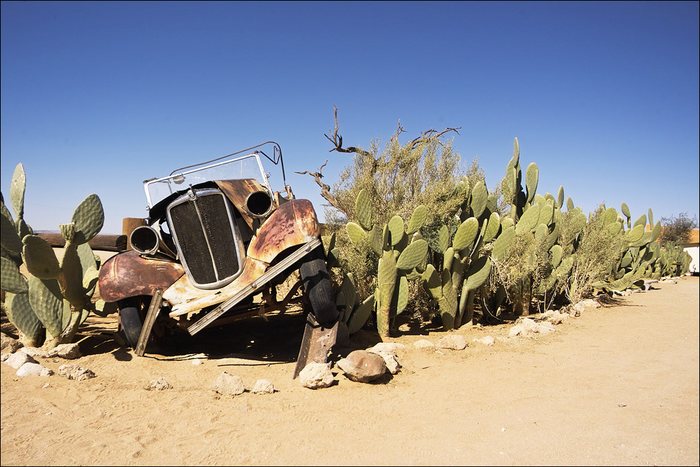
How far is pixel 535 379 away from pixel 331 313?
2.28 m

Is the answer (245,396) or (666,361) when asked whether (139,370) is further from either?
(666,361)

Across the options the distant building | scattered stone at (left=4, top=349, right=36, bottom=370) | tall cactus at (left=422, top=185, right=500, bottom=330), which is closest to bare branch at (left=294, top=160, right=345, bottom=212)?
tall cactus at (left=422, top=185, right=500, bottom=330)

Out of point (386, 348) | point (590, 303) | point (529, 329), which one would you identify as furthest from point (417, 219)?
point (590, 303)

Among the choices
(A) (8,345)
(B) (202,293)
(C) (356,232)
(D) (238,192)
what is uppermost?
(D) (238,192)

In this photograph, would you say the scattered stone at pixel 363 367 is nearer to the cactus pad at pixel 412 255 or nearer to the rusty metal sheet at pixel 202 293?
the rusty metal sheet at pixel 202 293

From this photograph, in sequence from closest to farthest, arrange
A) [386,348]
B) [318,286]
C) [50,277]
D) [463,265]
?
[318,286] → [50,277] → [386,348] → [463,265]

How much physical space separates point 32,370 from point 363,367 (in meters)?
3.23

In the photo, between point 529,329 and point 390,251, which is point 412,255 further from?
point 529,329

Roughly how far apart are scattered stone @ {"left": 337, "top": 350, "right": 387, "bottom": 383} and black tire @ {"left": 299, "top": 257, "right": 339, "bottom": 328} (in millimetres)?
584

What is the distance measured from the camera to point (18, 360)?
4703 millimetres

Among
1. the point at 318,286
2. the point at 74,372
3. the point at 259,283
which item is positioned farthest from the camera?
the point at 318,286

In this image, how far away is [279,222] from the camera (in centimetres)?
521

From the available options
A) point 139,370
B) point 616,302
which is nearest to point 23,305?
point 139,370

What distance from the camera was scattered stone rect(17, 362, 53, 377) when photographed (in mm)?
4496
